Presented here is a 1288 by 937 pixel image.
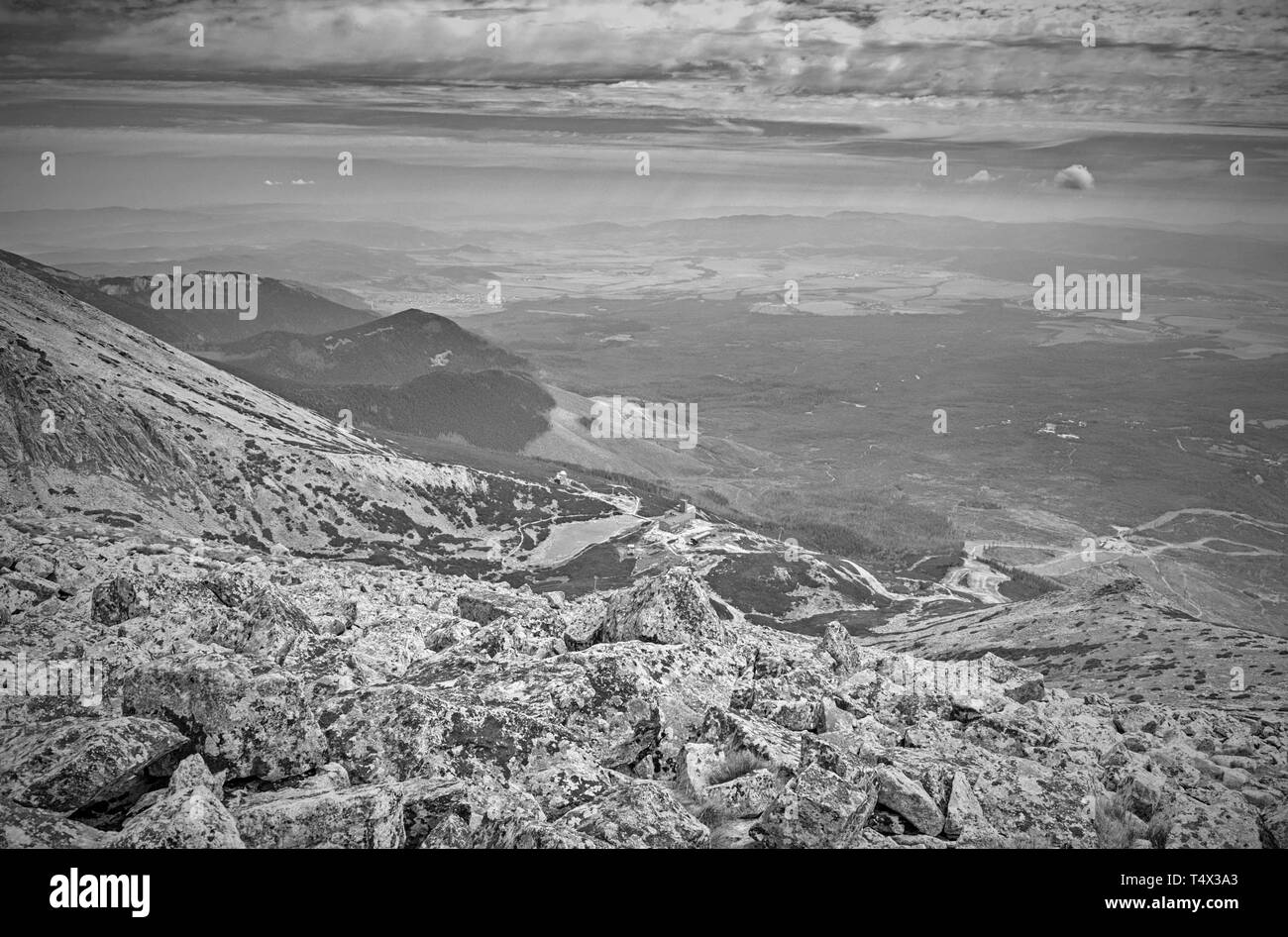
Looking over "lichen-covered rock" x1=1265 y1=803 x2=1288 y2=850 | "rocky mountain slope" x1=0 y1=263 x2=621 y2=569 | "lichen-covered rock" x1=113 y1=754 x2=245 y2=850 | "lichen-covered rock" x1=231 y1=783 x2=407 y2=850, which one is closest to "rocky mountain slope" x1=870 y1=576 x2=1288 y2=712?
"lichen-covered rock" x1=1265 y1=803 x2=1288 y2=850

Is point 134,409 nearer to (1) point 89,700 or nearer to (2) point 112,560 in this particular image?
(2) point 112,560

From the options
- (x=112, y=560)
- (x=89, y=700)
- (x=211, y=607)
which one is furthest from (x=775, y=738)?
(x=112, y=560)

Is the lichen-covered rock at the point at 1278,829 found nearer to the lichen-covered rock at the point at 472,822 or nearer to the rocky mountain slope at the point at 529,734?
the rocky mountain slope at the point at 529,734

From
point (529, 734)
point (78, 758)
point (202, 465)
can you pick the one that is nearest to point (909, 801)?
point (529, 734)

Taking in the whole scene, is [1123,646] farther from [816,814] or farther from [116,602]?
[116,602]

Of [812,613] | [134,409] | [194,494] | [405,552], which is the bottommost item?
[812,613]

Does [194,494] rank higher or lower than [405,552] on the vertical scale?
higher

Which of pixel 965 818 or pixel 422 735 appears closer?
pixel 965 818
